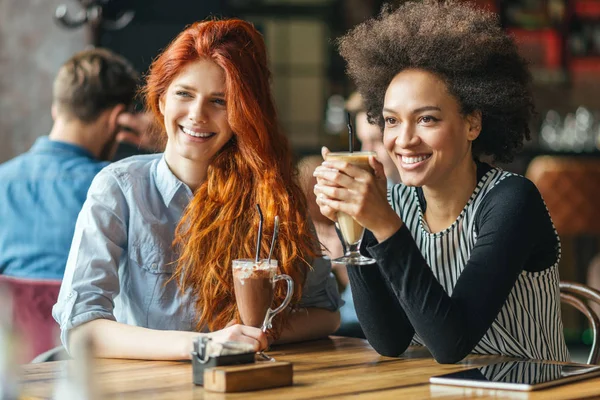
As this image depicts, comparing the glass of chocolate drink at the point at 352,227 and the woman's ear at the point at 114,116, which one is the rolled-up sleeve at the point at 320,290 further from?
the woman's ear at the point at 114,116

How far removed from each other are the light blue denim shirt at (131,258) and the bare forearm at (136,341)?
4cm

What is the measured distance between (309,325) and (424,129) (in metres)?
0.56

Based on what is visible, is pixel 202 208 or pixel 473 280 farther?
pixel 202 208

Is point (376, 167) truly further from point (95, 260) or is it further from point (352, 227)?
point (95, 260)

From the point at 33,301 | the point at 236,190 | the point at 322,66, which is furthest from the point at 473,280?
the point at 322,66

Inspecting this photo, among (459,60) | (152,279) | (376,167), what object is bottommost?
(152,279)

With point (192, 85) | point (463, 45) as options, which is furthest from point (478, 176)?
point (192, 85)

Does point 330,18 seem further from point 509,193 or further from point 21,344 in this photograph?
point 21,344

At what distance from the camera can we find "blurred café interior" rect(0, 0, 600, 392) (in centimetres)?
445

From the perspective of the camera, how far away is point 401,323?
201 cm

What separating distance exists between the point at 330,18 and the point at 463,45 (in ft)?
19.8

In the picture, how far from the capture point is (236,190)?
7.39ft

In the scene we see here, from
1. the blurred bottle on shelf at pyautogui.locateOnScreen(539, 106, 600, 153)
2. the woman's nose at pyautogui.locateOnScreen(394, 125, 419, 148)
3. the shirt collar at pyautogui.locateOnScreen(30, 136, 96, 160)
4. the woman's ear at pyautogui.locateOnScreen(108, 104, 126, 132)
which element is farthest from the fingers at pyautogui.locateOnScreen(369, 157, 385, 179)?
the blurred bottle on shelf at pyautogui.locateOnScreen(539, 106, 600, 153)

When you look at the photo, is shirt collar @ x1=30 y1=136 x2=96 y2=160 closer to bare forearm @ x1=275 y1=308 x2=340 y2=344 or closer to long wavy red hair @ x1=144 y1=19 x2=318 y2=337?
long wavy red hair @ x1=144 y1=19 x2=318 y2=337
